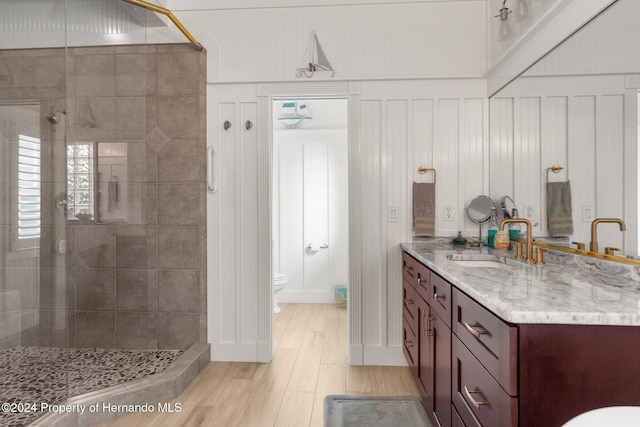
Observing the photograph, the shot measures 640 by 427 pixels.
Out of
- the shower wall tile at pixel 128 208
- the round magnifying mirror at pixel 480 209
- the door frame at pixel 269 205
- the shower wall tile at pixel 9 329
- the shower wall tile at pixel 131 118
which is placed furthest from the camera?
the door frame at pixel 269 205

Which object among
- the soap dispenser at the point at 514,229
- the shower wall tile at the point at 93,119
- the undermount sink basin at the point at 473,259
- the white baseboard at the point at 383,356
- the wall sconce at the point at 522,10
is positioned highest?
the wall sconce at the point at 522,10

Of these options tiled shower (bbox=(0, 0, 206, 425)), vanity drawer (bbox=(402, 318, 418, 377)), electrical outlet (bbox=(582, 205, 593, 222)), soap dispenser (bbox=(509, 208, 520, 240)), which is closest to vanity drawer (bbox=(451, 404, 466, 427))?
vanity drawer (bbox=(402, 318, 418, 377))

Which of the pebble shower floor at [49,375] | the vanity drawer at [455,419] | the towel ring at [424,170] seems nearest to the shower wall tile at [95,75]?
the pebble shower floor at [49,375]

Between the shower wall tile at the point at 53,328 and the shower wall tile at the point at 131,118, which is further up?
the shower wall tile at the point at 131,118

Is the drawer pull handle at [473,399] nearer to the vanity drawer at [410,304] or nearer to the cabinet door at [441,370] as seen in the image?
the cabinet door at [441,370]

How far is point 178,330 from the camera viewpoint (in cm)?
265

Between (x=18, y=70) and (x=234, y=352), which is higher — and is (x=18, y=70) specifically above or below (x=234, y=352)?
above

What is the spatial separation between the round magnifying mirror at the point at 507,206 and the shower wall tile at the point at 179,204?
2.17m

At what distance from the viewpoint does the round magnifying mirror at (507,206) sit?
2.31m

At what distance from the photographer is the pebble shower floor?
169 cm

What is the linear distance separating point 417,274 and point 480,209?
0.86 m

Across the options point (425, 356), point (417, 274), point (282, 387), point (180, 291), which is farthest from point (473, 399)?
point (180, 291)

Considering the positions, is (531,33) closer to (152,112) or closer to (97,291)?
(152,112)

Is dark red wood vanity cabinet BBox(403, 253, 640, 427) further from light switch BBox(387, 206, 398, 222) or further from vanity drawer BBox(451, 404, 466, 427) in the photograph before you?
light switch BBox(387, 206, 398, 222)
